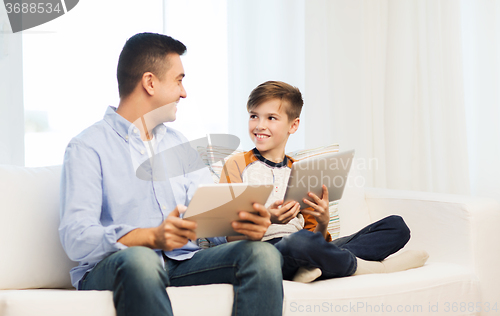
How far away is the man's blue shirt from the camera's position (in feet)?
3.15

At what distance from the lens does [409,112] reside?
2523mm

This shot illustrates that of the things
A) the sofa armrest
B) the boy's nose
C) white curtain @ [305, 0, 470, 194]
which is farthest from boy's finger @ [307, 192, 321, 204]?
white curtain @ [305, 0, 470, 194]

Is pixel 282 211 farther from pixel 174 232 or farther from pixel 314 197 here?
pixel 174 232

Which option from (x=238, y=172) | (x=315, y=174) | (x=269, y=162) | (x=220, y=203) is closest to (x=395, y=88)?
(x=269, y=162)

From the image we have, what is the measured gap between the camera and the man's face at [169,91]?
1205mm

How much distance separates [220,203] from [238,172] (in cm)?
56

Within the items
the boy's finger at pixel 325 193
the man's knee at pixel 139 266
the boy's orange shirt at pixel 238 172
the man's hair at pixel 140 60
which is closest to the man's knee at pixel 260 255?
the man's knee at pixel 139 266

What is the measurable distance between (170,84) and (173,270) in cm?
51

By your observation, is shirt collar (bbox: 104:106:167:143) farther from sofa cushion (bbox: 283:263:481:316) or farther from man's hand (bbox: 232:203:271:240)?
sofa cushion (bbox: 283:263:481:316)

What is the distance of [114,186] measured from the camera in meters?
1.08

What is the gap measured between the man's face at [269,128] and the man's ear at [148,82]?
43cm

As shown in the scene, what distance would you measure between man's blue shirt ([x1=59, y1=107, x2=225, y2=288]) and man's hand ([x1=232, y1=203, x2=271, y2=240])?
228mm

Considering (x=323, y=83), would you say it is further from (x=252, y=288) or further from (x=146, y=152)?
(x=252, y=288)

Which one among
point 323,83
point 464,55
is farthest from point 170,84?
point 464,55
